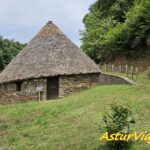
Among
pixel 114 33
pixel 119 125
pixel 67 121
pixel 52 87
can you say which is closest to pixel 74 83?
pixel 52 87

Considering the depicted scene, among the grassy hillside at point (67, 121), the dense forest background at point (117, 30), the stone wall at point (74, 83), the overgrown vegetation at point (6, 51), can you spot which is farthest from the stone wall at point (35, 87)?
the overgrown vegetation at point (6, 51)

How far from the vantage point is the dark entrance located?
24.9 metres

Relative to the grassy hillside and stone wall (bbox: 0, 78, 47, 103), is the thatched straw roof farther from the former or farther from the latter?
the grassy hillside

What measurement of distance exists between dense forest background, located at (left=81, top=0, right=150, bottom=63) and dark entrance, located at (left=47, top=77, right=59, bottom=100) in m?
12.1

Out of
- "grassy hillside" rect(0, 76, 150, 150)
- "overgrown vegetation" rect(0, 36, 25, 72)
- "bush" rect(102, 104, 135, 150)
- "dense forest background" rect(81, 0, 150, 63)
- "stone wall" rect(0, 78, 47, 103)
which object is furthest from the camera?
"overgrown vegetation" rect(0, 36, 25, 72)

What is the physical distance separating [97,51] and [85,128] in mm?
28969

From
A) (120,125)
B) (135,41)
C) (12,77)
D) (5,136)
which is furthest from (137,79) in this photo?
(120,125)

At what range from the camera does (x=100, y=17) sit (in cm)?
4528

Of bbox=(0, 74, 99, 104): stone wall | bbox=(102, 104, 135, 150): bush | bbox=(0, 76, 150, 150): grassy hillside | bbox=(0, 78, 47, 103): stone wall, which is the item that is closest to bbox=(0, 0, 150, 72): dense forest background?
bbox=(0, 74, 99, 104): stone wall

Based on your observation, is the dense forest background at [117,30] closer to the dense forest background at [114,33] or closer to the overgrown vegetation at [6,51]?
the dense forest background at [114,33]

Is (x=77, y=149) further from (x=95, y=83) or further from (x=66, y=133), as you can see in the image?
(x=95, y=83)

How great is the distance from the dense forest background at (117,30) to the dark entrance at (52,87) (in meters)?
12.1

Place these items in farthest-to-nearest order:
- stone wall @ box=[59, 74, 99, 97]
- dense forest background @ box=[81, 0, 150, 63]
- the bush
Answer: dense forest background @ box=[81, 0, 150, 63]
stone wall @ box=[59, 74, 99, 97]
the bush

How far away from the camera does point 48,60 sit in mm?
25516
